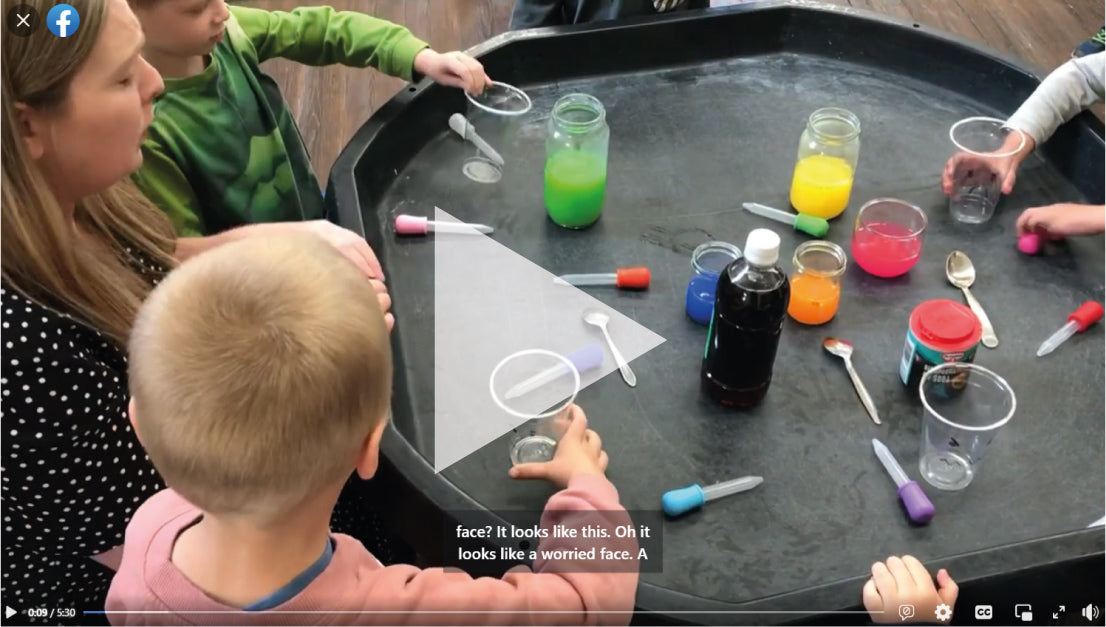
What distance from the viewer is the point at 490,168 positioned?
121cm

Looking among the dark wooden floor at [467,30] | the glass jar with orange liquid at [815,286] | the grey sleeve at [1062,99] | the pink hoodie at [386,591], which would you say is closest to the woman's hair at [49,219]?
the pink hoodie at [386,591]

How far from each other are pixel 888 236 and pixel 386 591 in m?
0.70

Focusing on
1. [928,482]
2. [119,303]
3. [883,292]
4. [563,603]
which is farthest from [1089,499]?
[119,303]

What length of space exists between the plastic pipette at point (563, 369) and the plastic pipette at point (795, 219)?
308 mm

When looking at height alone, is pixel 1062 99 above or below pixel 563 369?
above

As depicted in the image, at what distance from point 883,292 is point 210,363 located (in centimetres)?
76

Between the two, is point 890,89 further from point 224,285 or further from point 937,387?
point 224,285

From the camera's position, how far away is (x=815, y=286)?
991 millimetres

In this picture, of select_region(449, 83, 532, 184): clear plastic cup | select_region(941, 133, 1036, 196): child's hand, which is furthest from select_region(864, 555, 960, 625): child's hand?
select_region(449, 83, 532, 184): clear plastic cup

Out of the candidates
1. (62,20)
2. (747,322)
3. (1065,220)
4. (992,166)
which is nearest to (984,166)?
(992,166)

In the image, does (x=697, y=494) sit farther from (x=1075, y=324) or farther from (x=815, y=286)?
(x=1075, y=324)

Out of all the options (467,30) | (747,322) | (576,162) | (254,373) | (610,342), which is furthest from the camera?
(467,30)

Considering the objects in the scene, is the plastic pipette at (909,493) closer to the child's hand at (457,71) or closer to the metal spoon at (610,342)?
the metal spoon at (610,342)
